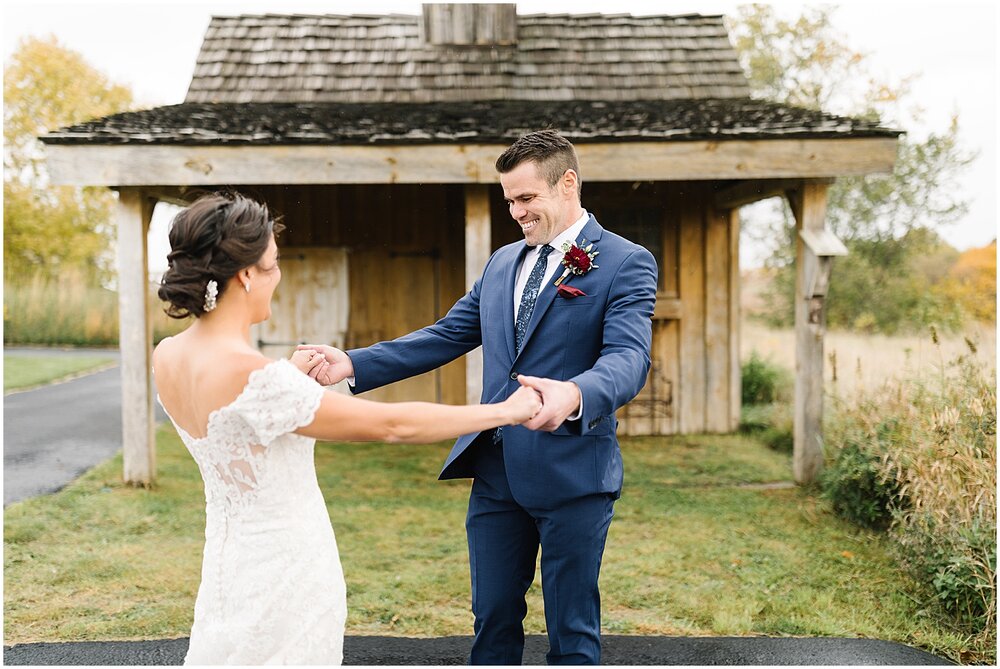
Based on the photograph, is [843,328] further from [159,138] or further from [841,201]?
[159,138]

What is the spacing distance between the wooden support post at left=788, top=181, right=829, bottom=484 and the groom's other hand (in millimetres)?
5225

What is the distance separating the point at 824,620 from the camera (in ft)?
14.7

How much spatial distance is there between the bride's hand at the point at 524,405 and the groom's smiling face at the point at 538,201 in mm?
792

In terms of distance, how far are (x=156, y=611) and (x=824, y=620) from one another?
3.61 m

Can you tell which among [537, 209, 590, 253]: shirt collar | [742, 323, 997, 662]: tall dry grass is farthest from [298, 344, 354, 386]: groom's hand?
[742, 323, 997, 662]: tall dry grass

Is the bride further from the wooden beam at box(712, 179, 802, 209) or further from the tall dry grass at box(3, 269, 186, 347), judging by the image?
the tall dry grass at box(3, 269, 186, 347)

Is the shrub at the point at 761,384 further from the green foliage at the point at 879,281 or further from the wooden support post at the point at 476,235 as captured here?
the green foliage at the point at 879,281

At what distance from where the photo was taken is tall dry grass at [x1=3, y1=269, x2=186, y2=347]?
2148 centimetres

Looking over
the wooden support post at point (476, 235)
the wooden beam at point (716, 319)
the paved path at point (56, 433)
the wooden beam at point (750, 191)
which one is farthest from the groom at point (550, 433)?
the wooden beam at point (716, 319)

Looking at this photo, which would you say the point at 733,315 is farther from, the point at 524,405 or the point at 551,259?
the point at 524,405

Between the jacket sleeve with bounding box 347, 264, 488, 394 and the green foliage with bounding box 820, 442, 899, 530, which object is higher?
the jacket sleeve with bounding box 347, 264, 488, 394

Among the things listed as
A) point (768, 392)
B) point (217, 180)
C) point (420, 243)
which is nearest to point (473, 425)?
point (217, 180)

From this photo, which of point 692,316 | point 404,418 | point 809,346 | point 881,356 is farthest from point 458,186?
point 404,418

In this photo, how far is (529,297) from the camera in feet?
9.78
